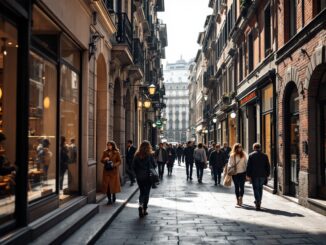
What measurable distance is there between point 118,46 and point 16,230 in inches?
421

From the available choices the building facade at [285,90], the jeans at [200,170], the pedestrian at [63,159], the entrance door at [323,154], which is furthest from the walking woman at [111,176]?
the jeans at [200,170]

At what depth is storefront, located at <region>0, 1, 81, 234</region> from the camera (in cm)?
727

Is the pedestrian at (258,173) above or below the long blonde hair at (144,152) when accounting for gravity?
below

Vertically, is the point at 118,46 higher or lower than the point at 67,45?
higher

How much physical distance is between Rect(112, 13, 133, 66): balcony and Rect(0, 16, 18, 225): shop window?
9.75m

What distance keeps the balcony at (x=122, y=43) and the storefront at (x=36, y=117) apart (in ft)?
16.6

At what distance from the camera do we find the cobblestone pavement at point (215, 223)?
9.04 metres

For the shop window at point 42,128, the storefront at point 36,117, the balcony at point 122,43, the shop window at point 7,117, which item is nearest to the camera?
the shop window at point 7,117

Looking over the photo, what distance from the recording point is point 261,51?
20.8 m

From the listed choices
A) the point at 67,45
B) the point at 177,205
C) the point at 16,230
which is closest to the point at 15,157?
the point at 16,230

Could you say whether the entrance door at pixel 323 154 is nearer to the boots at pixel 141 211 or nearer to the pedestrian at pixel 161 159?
the boots at pixel 141 211

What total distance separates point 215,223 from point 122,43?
8.85 meters

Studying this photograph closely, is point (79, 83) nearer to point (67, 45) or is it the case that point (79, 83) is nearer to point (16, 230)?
point (67, 45)

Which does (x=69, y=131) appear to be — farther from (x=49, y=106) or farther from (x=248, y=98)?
(x=248, y=98)
